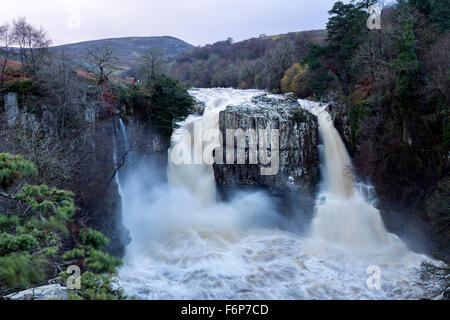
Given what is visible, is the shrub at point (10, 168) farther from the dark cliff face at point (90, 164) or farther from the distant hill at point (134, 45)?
the distant hill at point (134, 45)

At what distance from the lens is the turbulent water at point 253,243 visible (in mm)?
10469

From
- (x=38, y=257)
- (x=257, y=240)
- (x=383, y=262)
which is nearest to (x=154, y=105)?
(x=257, y=240)

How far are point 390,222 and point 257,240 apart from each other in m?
7.39

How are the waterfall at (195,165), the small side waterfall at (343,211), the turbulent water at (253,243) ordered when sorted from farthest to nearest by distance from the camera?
the waterfall at (195,165), the small side waterfall at (343,211), the turbulent water at (253,243)

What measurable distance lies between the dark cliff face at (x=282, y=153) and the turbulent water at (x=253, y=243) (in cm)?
83

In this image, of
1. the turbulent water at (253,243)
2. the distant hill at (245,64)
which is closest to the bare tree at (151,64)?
the turbulent water at (253,243)

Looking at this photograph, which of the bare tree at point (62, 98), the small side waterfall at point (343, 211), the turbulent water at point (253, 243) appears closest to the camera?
the turbulent water at point (253, 243)

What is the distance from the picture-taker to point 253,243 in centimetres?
1473

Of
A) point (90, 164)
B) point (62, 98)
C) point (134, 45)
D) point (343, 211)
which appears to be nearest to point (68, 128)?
point (62, 98)

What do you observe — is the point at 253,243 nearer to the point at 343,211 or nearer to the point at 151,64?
the point at 343,211

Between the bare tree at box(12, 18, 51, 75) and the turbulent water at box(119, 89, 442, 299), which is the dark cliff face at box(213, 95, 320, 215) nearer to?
the turbulent water at box(119, 89, 442, 299)

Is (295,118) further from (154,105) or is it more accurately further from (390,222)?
(154,105)

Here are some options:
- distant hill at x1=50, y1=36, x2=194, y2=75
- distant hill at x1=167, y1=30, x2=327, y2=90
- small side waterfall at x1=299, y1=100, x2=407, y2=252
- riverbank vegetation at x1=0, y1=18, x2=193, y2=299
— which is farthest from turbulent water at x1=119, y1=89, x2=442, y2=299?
distant hill at x1=50, y1=36, x2=194, y2=75

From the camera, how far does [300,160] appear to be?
16906mm
